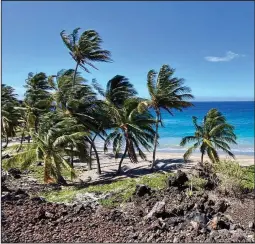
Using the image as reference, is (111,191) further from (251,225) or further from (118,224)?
(251,225)

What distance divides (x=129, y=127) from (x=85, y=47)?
5.47 meters

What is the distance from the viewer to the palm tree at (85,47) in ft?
57.3

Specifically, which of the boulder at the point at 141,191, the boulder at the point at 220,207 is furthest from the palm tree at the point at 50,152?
the boulder at the point at 220,207

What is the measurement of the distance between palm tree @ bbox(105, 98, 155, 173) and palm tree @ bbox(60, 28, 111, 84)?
328 centimetres

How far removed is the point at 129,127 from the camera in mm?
16672

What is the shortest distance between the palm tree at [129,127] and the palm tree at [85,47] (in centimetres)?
328

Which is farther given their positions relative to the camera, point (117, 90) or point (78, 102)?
point (117, 90)

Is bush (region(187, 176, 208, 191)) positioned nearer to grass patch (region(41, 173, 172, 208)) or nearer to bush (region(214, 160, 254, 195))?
bush (region(214, 160, 254, 195))

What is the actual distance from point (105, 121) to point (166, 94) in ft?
12.5

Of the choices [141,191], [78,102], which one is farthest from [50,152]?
[141,191]

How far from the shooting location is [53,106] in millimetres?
18109

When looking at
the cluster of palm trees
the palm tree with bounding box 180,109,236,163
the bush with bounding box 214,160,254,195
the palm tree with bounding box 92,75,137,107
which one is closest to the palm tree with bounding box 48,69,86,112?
the cluster of palm trees

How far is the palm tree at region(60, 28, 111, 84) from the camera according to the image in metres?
17.5

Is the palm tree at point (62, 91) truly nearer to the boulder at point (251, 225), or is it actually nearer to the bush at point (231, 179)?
the bush at point (231, 179)
